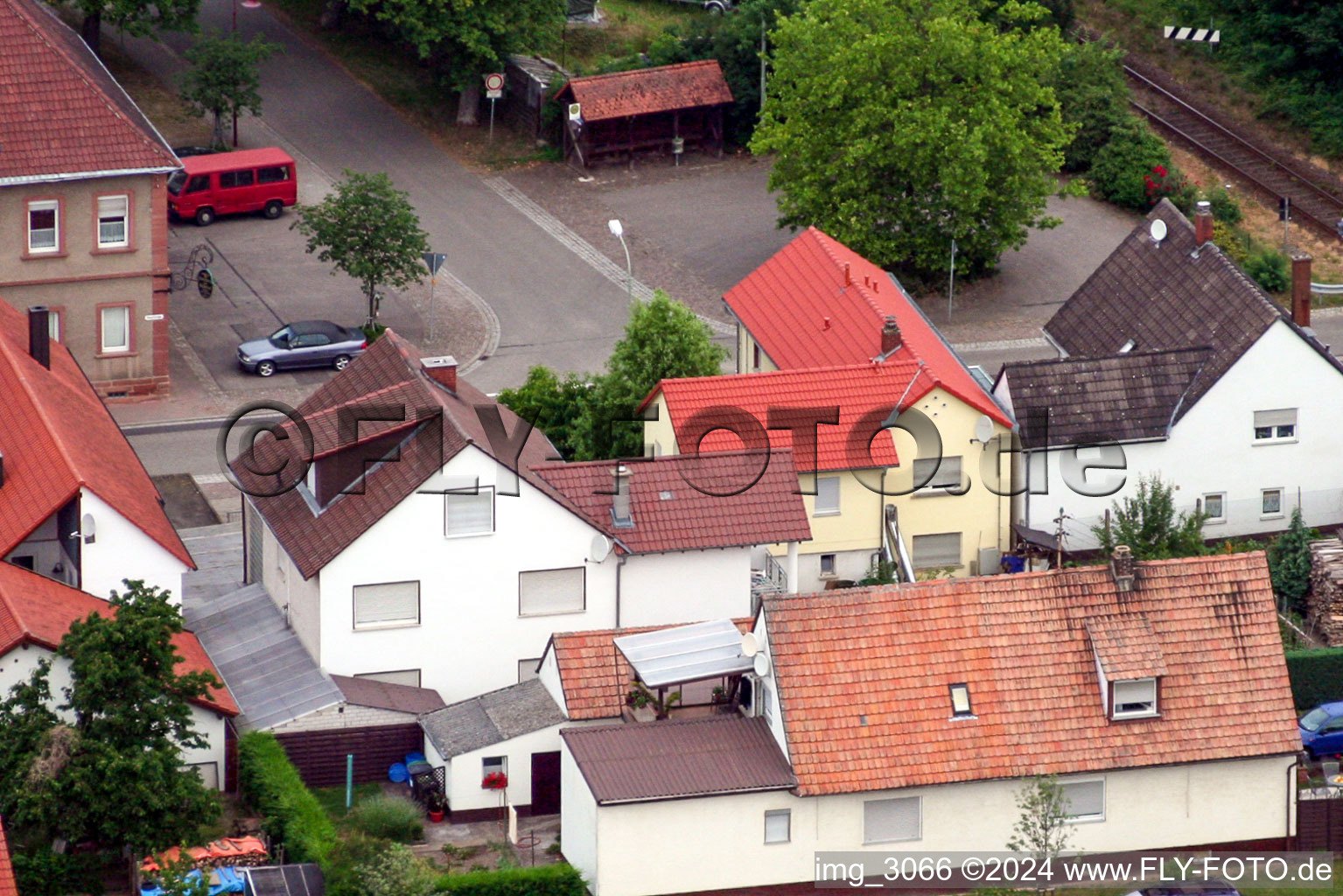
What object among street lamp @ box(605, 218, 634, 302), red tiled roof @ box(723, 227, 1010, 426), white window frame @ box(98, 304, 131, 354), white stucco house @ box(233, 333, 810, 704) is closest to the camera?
white stucco house @ box(233, 333, 810, 704)

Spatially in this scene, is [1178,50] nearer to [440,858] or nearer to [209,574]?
[209,574]

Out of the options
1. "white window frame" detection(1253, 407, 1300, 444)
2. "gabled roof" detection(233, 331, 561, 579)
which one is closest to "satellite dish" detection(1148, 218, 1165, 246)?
"white window frame" detection(1253, 407, 1300, 444)

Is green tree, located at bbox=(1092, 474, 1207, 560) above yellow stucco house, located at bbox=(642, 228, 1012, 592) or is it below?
below

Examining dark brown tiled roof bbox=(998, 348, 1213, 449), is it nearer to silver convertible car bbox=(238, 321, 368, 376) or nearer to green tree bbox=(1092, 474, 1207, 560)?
green tree bbox=(1092, 474, 1207, 560)

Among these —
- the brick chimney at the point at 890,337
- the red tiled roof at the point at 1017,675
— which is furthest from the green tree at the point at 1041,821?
the brick chimney at the point at 890,337

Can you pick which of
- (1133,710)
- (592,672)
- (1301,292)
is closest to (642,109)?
(1301,292)

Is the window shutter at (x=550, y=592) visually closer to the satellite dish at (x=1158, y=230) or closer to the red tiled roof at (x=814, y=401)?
the red tiled roof at (x=814, y=401)

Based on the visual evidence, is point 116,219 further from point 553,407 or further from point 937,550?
point 937,550
